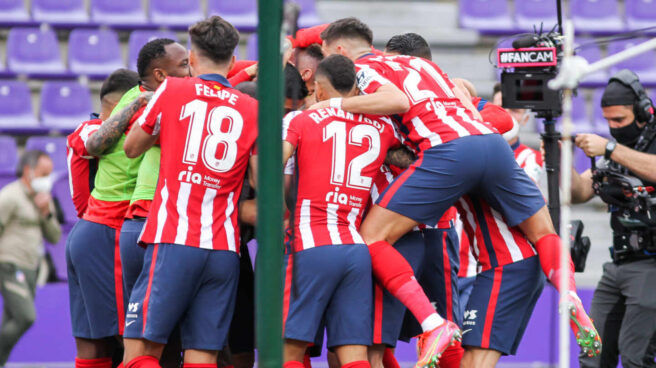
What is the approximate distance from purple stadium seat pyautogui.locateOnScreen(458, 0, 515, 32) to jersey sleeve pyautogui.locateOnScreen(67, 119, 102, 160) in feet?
26.6

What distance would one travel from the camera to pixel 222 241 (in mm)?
4773

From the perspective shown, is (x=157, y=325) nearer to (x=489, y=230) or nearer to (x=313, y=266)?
(x=313, y=266)

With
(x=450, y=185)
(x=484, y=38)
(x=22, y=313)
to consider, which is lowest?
(x=22, y=313)

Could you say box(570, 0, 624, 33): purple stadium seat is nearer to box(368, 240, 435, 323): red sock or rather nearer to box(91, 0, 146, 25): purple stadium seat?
box(91, 0, 146, 25): purple stadium seat

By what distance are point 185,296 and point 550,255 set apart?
78.6 inches

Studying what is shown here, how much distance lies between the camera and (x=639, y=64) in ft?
41.8

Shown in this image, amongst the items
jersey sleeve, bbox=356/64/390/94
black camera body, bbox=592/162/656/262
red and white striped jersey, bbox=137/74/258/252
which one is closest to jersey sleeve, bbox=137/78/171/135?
red and white striped jersey, bbox=137/74/258/252

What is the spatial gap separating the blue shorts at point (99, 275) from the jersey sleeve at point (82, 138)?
1.36ft

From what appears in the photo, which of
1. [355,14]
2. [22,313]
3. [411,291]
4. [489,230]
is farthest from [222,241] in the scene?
[355,14]

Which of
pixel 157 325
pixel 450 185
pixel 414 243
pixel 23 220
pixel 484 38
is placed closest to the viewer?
pixel 157 325

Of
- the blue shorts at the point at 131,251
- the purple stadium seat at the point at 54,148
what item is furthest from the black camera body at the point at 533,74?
the purple stadium seat at the point at 54,148

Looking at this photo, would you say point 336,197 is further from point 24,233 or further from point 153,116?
point 24,233

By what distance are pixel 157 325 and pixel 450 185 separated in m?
1.68

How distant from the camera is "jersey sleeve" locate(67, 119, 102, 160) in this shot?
18.1ft
